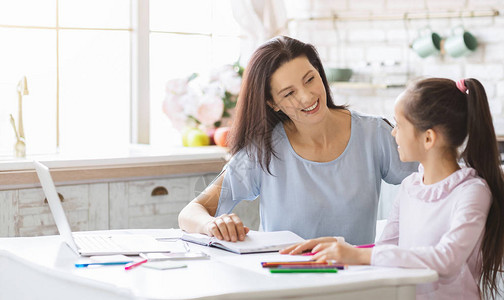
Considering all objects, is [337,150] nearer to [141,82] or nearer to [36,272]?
[36,272]

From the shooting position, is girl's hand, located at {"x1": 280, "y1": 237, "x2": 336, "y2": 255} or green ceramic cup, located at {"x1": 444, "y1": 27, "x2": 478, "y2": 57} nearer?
girl's hand, located at {"x1": 280, "y1": 237, "x2": 336, "y2": 255}

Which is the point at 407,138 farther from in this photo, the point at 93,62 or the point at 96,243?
the point at 93,62

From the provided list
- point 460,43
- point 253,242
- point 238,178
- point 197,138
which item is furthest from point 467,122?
point 197,138

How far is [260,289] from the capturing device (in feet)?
4.32

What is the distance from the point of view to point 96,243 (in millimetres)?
1772

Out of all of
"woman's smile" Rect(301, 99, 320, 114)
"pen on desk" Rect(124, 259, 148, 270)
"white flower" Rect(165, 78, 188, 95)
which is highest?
"white flower" Rect(165, 78, 188, 95)

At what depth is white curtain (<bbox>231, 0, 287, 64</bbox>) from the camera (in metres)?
3.89

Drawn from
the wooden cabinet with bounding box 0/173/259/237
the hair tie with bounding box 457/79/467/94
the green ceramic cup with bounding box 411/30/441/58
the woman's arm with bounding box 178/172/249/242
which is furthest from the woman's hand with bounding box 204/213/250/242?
the green ceramic cup with bounding box 411/30/441/58

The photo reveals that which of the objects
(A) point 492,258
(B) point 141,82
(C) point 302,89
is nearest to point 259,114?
(C) point 302,89

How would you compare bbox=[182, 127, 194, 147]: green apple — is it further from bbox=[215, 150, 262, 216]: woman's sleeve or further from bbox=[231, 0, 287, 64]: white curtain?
bbox=[215, 150, 262, 216]: woman's sleeve

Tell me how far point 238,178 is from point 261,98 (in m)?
0.27

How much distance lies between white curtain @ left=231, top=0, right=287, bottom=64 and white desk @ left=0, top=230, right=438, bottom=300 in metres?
2.43

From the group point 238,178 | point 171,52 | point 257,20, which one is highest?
point 257,20

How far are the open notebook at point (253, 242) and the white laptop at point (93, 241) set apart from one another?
0.32 ft
